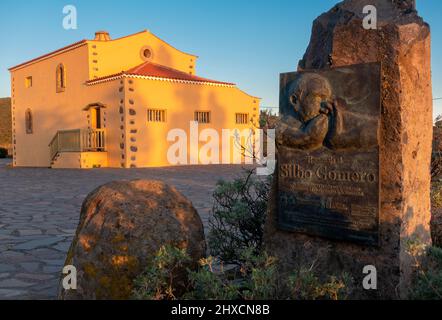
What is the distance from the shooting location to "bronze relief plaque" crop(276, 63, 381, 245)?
306 centimetres

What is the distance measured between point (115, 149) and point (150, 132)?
1.74 metres

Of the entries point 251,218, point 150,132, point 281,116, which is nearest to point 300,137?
point 281,116

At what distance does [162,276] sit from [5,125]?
2013 inches

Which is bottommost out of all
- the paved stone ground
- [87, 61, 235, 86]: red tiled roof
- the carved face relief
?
the paved stone ground

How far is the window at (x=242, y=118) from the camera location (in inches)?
901

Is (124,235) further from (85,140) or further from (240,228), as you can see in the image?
(85,140)

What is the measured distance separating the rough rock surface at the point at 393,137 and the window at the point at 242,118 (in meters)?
19.4

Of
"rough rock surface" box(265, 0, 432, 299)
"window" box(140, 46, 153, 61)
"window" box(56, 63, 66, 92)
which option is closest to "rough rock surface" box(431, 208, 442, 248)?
"rough rock surface" box(265, 0, 432, 299)

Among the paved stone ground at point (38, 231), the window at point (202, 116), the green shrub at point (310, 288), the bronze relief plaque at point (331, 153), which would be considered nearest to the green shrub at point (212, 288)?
the green shrub at point (310, 288)

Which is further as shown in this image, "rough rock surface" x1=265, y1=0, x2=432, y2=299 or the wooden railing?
the wooden railing

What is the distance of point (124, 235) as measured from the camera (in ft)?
10.2

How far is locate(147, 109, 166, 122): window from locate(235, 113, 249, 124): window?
435 centimetres

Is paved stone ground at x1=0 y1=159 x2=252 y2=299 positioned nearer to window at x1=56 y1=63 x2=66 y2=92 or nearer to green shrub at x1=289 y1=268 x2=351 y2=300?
green shrub at x1=289 y1=268 x2=351 y2=300
